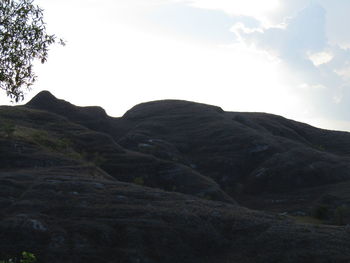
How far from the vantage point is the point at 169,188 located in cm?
8444

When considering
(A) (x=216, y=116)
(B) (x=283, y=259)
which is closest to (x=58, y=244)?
(B) (x=283, y=259)

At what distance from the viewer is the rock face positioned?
35531mm

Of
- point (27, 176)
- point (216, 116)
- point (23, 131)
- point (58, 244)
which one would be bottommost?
point (58, 244)

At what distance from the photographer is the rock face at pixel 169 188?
1399 inches

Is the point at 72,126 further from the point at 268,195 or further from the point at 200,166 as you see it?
the point at 268,195

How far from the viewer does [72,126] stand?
348 feet

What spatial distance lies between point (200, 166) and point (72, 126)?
1199 inches

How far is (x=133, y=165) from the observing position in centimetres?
8894

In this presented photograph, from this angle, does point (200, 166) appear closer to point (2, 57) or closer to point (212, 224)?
point (212, 224)

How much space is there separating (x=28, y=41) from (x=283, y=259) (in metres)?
22.4

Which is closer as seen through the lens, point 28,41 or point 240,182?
point 28,41

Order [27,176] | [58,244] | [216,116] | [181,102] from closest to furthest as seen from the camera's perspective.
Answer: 1. [58,244]
2. [27,176]
3. [216,116]
4. [181,102]

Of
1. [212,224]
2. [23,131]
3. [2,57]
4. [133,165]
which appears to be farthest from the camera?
[133,165]

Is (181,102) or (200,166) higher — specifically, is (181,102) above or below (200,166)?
above
